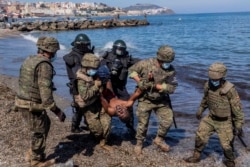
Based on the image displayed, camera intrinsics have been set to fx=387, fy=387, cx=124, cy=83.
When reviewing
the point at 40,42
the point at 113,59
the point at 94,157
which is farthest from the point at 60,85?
the point at 40,42

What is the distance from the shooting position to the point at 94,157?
21.4 ft

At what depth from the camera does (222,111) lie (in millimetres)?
6020

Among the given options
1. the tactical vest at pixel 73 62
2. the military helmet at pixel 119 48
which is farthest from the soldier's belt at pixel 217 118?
the tactical vest at pixel 73 62

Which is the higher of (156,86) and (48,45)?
(48,45)

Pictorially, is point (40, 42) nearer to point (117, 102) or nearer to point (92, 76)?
point (92, 76)

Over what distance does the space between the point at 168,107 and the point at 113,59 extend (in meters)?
1.45

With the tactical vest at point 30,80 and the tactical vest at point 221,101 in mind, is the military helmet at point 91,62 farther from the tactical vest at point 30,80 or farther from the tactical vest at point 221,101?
the tactical vest at point 221,101

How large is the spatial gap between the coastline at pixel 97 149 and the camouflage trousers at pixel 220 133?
37cm

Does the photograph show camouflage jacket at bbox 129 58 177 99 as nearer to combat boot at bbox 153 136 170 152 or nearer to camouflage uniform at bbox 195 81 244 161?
camouflage uniform at bbox 195 81 244 161

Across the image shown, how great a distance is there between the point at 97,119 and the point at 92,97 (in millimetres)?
499

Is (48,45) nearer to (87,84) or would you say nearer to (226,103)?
(87,84)

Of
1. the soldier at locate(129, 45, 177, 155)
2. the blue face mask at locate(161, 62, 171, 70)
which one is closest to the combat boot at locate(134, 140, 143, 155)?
the soldier at locate(129, 45, 177, 155)

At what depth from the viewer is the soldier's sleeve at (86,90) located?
6.20m

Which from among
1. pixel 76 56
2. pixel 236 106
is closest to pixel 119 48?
pixel 76 56
